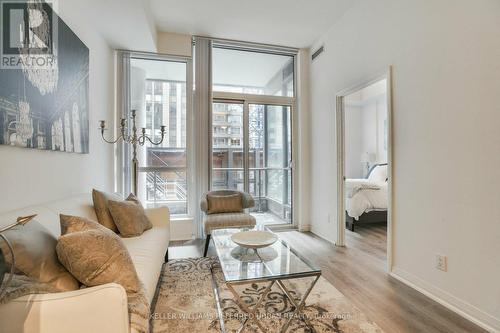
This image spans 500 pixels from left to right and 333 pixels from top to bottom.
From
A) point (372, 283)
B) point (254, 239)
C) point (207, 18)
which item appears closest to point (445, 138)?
point (372, 283)

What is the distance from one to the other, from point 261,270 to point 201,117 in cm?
259

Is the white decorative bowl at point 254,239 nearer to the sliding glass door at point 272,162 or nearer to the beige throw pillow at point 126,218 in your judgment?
the beige throw pillow at point 126,218

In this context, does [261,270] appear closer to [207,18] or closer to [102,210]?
[102,210]

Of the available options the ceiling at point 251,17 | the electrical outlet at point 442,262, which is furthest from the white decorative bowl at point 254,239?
the ceiling at point 251,17

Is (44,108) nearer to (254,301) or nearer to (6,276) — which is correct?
(6,276)

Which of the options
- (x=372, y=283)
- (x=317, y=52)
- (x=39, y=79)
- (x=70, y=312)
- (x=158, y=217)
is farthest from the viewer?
(x=317, y=52)

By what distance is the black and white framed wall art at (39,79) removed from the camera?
4.90ft

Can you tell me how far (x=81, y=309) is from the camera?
0.98 meters

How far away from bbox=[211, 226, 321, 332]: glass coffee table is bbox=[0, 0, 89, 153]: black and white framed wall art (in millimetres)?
1592

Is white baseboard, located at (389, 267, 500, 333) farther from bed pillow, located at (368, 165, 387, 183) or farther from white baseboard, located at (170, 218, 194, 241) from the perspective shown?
bed pillow, located at (368, 165, 387, 183)

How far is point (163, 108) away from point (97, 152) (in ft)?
3.84

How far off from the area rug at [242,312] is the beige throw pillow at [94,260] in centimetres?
72

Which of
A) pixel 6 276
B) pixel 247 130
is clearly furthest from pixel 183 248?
pixel 6 276

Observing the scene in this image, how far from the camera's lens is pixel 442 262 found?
1.94 m
